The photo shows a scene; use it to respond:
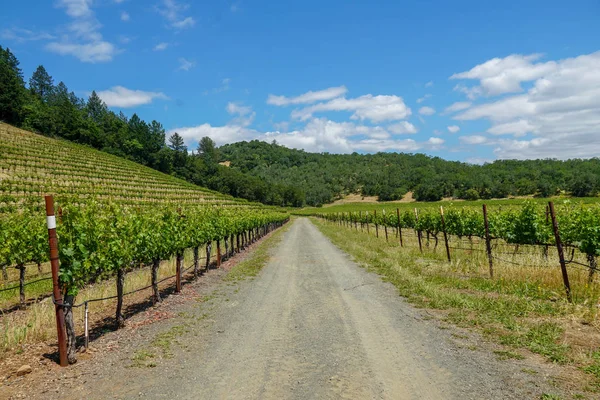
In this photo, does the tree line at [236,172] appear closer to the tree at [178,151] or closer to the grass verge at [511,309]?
the tree at [178,151]

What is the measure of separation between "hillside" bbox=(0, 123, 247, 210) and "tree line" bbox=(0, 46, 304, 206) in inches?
536

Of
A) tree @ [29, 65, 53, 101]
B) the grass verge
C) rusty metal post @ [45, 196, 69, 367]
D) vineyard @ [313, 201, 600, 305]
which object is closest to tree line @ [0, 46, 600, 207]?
tree @ [29, 65, 53, 101]

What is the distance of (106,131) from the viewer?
422 ft

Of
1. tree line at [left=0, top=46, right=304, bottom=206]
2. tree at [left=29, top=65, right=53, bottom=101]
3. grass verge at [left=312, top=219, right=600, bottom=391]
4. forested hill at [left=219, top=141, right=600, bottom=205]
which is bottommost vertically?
grass verge at [left=312, top=219, right=600, bottom=391]

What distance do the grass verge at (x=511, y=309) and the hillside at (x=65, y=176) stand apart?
3141 cm

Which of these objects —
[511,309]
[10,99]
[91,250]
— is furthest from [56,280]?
[10,99]

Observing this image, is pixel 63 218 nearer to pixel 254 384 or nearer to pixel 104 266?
pixel 104 266

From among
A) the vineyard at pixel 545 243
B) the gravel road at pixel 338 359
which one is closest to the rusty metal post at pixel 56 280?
the gravel road at pixel 338 359

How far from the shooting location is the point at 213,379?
5609mm

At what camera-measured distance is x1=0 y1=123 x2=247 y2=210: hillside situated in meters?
46.9

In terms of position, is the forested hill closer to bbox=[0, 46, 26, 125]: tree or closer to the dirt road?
the dirt road

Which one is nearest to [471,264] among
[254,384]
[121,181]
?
[254,384]

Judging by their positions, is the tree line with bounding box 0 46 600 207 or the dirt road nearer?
the dirt road

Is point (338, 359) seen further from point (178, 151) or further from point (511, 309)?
point (178, 151)
